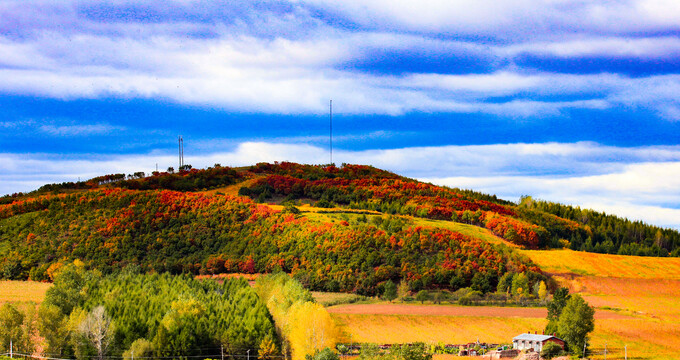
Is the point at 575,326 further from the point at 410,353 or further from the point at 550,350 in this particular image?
the point at 410,353

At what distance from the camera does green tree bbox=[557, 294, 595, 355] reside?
70.1 metres

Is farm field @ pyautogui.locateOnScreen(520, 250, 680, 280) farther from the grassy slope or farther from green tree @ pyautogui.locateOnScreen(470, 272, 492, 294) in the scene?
green tree @ pyautogui.locateOnScreen(470, 272, 492, 294)

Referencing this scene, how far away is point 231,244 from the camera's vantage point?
122m

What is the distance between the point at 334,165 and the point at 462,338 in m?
114

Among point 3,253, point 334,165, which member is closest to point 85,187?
point 3,253

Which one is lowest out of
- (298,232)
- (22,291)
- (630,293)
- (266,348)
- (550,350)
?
(550,350)

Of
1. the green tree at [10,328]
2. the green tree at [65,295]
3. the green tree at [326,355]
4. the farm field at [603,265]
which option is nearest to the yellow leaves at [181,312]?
the green tree at [65,295]

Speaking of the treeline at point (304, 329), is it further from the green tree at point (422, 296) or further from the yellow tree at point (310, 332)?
the green tree at point (422, 296)

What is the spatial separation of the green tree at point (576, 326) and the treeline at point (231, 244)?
29.5m

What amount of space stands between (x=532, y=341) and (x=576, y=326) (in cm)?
451

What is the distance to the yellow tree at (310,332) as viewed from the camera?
2415 inches

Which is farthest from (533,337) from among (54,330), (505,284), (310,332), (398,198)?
(398,198)

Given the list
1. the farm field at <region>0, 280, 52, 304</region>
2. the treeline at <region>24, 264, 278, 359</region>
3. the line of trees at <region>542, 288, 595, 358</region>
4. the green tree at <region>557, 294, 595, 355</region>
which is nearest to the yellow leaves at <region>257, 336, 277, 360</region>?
the treeline at <region>24, 264, 278, 359</region>

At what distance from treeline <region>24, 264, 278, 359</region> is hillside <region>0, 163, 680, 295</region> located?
36265 mm
